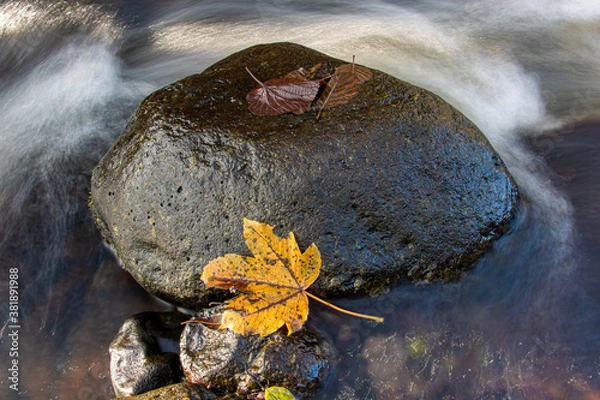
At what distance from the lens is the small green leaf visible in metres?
2.29

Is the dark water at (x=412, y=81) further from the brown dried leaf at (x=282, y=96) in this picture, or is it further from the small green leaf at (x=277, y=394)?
the brown dried leaf at (x=282, y=96)

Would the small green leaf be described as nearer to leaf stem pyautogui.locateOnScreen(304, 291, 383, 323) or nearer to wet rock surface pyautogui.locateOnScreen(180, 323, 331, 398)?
wet rock surface pyautogui.locateOnScreen(180, 323, 331, 398)

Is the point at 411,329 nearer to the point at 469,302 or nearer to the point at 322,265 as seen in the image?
the point at 469,302

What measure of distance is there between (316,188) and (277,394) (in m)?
0.98

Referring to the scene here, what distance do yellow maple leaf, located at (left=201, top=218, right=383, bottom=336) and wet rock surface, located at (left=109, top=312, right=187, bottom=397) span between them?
373mm

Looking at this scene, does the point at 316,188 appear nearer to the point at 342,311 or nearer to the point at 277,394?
the point at 342,311

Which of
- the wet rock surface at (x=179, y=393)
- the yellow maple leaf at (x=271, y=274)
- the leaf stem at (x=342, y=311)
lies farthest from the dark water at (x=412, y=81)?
the wet rock surface at (x=179, y=393)

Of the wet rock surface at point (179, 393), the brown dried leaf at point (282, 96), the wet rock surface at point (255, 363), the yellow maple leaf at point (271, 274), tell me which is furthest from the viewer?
the brown dried leaf at point (282, 96)

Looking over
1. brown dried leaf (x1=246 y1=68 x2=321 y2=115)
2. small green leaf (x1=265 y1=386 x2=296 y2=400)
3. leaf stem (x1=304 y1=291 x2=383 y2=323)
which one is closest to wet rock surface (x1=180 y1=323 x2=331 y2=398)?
small green leaf (x1=265 y1=386 x2=296 y2=400)

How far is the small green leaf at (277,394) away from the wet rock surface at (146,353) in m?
0.53

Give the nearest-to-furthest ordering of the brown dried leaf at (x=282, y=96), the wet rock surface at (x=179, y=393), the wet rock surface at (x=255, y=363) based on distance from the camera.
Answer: the wet rock surface at (x=179, y=393) → the wet rock surface at (x=255, y=363) → the brown dried leaf at (x=282, y=96)

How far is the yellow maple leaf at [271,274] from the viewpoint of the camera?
2.54 metres

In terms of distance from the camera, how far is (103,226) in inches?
125

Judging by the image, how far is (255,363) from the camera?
2.42 metres
